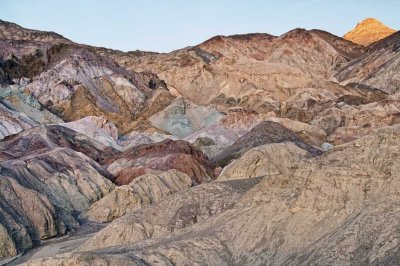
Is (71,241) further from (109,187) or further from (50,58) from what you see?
(50,58)

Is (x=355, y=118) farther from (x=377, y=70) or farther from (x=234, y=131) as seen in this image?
(x=377, y=70)

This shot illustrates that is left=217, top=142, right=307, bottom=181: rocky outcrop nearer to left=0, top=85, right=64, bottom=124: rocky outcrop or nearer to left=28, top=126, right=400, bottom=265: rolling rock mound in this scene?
left=28, top=126, right=400, bottom=265: rolling rock mound

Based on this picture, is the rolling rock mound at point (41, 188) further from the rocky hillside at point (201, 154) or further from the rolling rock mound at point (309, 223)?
the rolling rock mound at point (309, 223)

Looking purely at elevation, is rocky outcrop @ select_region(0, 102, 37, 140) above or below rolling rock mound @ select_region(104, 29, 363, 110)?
below

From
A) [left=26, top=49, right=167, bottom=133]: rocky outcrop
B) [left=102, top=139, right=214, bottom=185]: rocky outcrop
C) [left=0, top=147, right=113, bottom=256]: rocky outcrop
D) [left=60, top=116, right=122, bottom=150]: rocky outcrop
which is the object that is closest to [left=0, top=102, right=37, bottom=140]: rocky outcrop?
[left=60, top=116, right=122, bottom=150]: rocky outcrop

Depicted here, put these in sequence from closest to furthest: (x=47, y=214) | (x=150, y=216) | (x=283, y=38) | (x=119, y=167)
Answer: (x=150, y=216), (x=47, y=214), (x=119, y=167), (x=283, y=38)

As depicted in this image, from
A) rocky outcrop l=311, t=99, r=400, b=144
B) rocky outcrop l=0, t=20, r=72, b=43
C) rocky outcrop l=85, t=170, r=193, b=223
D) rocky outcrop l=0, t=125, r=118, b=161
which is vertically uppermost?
rocky outcrop l=0, t=20, r=72, b=43

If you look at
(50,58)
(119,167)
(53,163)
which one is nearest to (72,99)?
(50,58)
